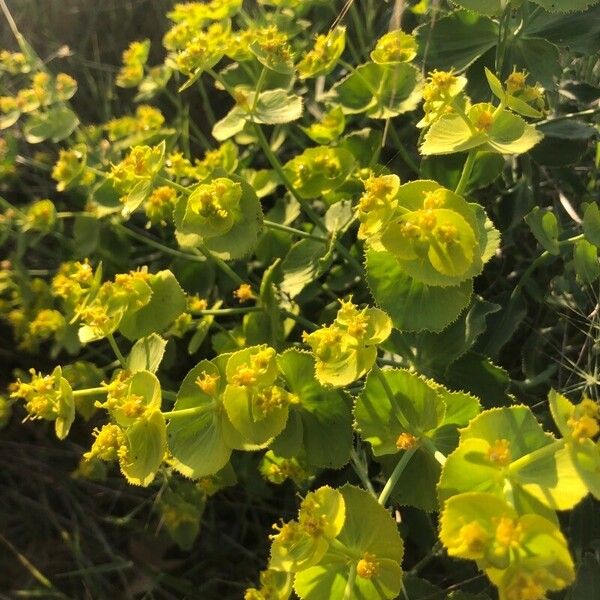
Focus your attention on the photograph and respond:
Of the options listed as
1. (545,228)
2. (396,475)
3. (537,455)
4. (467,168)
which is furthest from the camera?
(545,228)

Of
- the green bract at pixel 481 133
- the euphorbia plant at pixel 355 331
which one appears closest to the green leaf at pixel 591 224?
the euphorbia plant at pixel 355 331

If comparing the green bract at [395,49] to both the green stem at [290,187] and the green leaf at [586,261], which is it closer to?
the green stem at [290,187]

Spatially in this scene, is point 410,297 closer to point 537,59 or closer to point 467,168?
point 467,168

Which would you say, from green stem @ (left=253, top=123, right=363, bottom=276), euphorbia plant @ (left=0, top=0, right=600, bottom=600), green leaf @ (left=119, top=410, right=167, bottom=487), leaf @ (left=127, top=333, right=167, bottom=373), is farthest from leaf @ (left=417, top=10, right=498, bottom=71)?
green leaf @ (left=119, top=410, right=167, bottom=487)

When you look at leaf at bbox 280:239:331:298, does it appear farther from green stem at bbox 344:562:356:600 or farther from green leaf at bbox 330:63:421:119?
green stem at bbox 344:562:356:600

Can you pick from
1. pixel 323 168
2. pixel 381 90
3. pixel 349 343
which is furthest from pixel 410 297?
pixel 381 90

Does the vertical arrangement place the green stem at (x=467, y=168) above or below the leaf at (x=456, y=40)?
below
